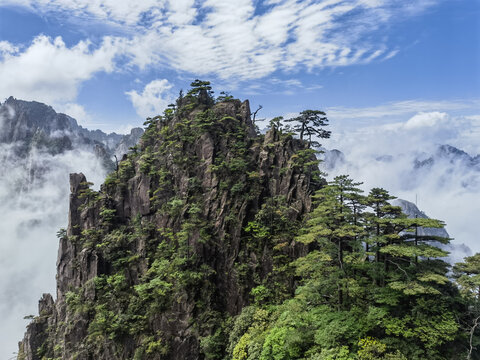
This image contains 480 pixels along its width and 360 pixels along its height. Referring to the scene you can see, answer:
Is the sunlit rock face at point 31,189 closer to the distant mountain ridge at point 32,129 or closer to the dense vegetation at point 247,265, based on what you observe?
the distant mountain ridge at point 32,129

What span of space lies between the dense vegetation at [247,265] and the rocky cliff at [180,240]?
7.2 inches

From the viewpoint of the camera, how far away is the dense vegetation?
17484mm

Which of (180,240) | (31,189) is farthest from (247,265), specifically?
(31,189)

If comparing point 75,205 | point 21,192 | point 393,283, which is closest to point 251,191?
point 393,283

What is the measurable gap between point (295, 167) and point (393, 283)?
62.2 feet

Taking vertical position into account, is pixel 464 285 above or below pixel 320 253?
below

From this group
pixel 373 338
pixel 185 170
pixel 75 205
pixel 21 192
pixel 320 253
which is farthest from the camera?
pixel 21 192

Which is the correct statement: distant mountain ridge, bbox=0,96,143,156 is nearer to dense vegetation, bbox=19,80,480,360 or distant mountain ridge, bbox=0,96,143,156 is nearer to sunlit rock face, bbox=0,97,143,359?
sunlit rock face, bbox=0,97,143,359

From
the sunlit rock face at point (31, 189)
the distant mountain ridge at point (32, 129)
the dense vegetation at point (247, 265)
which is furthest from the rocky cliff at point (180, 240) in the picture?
the distant mountain ridge at point (32, 129)

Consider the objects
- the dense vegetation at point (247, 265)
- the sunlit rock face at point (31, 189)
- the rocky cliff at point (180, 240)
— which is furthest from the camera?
the sunlit rock face at point (31, 189)

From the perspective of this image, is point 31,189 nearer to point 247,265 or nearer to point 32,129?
point 32,129

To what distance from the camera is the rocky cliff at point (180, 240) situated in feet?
98.8

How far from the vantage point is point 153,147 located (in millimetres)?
45156

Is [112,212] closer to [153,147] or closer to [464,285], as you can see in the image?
[153,147]
